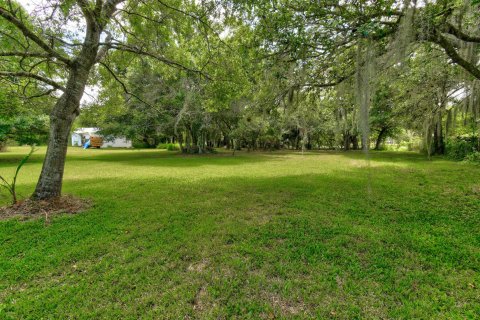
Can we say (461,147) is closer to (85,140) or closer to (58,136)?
(58,136)

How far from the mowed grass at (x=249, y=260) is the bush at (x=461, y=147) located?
943 centimetres

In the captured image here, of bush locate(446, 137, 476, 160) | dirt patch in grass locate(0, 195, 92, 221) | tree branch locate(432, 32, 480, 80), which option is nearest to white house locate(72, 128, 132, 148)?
dirt patch in grass locate(0, 195, 92, 221)

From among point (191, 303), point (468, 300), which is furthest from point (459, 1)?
point (191, 303)

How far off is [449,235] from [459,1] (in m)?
3.77

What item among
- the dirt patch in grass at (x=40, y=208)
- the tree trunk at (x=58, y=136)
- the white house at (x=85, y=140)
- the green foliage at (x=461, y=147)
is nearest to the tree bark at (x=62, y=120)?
the tree trunk at (x=58, y=136)

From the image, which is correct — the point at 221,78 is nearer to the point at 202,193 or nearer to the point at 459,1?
the point at 202,193

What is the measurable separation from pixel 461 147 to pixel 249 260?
596 inches

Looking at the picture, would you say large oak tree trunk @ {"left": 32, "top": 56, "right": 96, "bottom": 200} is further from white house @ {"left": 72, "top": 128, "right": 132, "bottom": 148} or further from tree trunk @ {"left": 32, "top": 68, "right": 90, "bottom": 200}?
white house @ {"left": 72, "top": 128, "right": 132, "bottom": 148}

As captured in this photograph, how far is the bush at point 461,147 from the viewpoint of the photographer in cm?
1125

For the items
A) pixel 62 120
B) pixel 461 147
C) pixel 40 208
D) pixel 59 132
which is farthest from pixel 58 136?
pixel 461 147

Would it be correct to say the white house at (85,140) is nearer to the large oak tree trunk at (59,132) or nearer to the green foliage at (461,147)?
the large oak tree trunk at (59,132)

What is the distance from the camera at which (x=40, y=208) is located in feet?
13.9

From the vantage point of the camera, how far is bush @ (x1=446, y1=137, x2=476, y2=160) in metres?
11.2

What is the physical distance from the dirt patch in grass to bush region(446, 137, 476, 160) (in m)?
16.5
